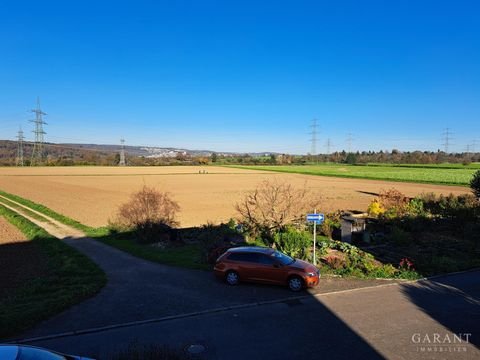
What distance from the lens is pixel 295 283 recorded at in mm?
12203

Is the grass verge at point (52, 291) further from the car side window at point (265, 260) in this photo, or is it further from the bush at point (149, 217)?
the car side window at point (265, 260)

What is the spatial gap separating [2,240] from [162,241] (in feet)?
33.9

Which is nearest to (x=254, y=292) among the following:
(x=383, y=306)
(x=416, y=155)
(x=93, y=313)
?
(x=383, y=306)

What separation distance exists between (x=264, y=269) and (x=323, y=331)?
3786 millimetres

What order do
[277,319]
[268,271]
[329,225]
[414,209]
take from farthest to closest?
[414,209], [329,225], [268,271], [277,319]

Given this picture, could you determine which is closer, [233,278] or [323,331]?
[323,331]

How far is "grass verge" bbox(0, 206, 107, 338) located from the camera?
9391 millimetres

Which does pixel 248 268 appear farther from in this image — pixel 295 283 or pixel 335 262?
pixel 335 262

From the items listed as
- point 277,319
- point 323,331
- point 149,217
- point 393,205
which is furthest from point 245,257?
point 393,205

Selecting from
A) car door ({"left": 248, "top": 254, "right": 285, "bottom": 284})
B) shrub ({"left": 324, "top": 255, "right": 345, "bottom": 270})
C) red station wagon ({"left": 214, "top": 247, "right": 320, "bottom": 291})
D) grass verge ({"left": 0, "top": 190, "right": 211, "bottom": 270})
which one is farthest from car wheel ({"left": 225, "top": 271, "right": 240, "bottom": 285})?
shrub ({"left": 324, "top": 255, "right": 345, "bottom": 270})

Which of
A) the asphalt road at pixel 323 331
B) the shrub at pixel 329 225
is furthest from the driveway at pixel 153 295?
the shrub at pixel 329 225

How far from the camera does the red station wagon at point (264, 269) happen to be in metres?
12.2

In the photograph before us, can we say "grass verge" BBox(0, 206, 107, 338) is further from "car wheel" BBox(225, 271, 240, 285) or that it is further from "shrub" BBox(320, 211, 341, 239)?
"shrub" BBox(320, 211, 341, 239)

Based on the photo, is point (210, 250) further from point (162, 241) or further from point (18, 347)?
point (18, 347)
